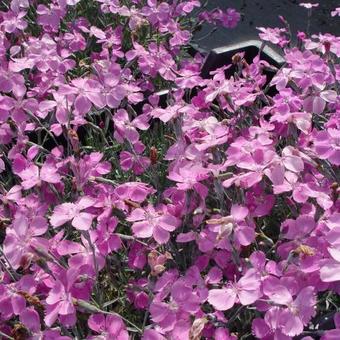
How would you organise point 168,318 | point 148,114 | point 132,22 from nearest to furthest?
1. point 168,318
2. point 148,114
3. point 132,22

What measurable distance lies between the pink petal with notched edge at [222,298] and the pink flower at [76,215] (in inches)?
8.0

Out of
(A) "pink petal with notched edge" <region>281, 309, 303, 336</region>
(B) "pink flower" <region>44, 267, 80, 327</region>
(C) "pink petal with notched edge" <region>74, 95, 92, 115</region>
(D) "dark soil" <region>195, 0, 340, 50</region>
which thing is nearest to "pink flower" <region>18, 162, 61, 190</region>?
(C) "pink petal with notched edge" <region>74, 95, 92, 115</region>

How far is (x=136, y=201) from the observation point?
0.99 metres

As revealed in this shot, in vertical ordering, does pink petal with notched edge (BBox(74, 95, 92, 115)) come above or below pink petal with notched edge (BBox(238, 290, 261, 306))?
above

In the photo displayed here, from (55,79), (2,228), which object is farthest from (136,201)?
(55,79)

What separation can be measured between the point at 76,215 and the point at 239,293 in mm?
268

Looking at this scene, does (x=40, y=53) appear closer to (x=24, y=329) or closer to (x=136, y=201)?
(x=136, y=201)

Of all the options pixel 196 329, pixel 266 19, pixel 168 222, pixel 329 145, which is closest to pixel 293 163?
pixel 329 145

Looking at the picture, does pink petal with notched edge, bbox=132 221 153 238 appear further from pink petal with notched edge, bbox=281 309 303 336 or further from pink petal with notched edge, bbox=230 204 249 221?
pink petal with notched edge, bbox=281 309 303 336

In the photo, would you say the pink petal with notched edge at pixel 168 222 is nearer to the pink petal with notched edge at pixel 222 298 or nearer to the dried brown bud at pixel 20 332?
the pink petal with notched edge at pixel 222 298

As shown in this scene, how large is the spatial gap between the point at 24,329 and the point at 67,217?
177 mm

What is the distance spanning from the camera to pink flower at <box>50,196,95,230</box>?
35.9 inches

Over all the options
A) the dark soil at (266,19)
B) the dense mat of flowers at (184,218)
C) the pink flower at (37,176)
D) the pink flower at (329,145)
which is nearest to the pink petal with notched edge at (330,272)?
the dense mat of flowers at (184,218)

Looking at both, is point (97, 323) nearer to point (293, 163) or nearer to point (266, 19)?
point (293, 163)
